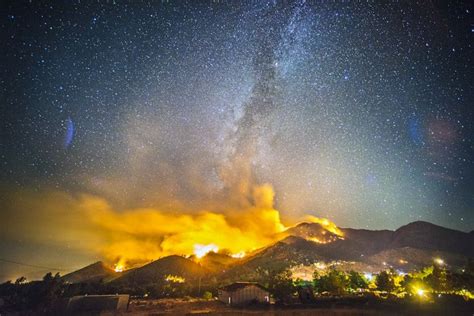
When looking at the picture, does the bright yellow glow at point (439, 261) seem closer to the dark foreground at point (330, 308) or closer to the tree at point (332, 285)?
the tree at point (332, 285)

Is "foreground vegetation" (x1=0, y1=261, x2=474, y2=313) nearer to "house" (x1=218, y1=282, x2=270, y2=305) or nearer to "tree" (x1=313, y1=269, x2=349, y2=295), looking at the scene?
"tree" (x1=313, y1=269, x2=349, y2=295)

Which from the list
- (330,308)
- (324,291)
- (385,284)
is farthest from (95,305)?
(385,284)

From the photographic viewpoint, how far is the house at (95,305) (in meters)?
49.5

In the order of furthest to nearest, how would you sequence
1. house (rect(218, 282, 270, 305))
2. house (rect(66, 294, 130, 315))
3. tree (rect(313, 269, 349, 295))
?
tree (rect(313, 269, 349, 295))
house (rect(218, 282, 270, 305))
house (rect(66, 294, 130, 315))

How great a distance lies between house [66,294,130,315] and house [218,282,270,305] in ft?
72.7

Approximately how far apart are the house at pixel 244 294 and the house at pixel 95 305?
22167mm

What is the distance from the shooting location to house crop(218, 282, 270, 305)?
58.6m

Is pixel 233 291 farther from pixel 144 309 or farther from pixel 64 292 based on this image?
pixel 64 292

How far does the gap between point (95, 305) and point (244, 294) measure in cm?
3132

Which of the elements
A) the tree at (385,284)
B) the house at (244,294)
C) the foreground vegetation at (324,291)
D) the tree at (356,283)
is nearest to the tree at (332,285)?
the foreground vegetation at (324,291)

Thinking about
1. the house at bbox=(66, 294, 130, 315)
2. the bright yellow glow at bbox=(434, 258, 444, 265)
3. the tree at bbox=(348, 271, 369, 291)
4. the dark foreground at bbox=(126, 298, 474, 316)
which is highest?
the bright yellow glow at bbox=(434, 258, 444, 265)

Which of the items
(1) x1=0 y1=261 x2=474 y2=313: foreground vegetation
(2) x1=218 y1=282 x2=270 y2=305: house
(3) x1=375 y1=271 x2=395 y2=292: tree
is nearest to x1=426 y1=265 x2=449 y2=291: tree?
(1) x1=0 y1=261 x2=474 y2=313: foreground vegetation

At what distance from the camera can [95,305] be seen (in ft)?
167

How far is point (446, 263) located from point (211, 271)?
176m
